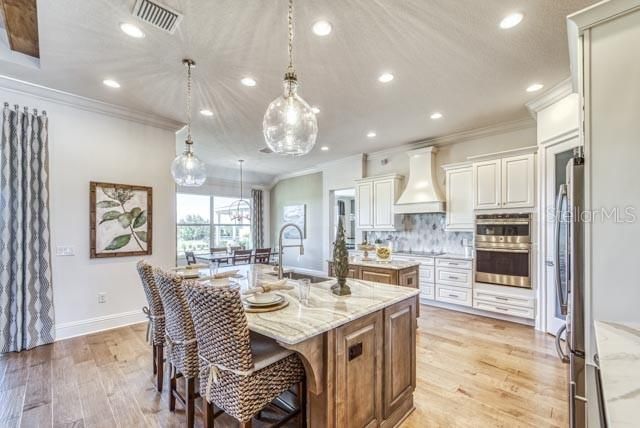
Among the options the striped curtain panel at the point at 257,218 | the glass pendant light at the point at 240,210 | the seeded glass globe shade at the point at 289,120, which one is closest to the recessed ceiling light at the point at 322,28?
the seeded glass globe shade at the point at 289,120

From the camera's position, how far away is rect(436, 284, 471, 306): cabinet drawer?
15.1 feet

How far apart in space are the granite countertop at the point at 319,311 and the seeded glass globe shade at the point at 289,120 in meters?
1.18

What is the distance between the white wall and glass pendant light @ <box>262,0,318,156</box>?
3047 millimetres

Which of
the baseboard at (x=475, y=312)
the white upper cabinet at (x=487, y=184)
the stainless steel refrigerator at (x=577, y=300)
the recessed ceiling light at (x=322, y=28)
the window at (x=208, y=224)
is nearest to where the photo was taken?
the stainless steel refrigerator at (x=577, y=300)

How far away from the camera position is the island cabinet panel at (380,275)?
3.64 metres

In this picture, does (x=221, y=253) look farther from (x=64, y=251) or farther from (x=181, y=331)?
(x=181, y=331)

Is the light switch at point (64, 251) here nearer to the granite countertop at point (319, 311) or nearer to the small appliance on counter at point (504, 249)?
the granite countertop at point (319, 311)

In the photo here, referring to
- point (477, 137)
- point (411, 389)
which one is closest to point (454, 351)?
point (411, 389)

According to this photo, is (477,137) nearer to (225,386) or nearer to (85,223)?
(225,386)

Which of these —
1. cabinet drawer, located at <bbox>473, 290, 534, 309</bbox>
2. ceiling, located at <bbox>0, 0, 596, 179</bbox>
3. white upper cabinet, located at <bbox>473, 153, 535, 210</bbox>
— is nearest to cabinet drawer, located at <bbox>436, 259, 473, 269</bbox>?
cabinet drawer, located at <bbox>473, 290, 534, 309</bbox>

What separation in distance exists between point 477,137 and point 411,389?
174 inches

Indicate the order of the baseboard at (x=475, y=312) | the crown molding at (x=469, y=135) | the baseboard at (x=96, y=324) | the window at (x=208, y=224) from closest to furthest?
the baseboard at (x=96, y=324) → the baseboard at (x=475, y=312) → the crown molding at (x=469, y=135) → the window at (x=208, y=224)

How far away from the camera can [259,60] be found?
→ 281 centimetres

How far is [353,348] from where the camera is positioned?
171 centimetres
